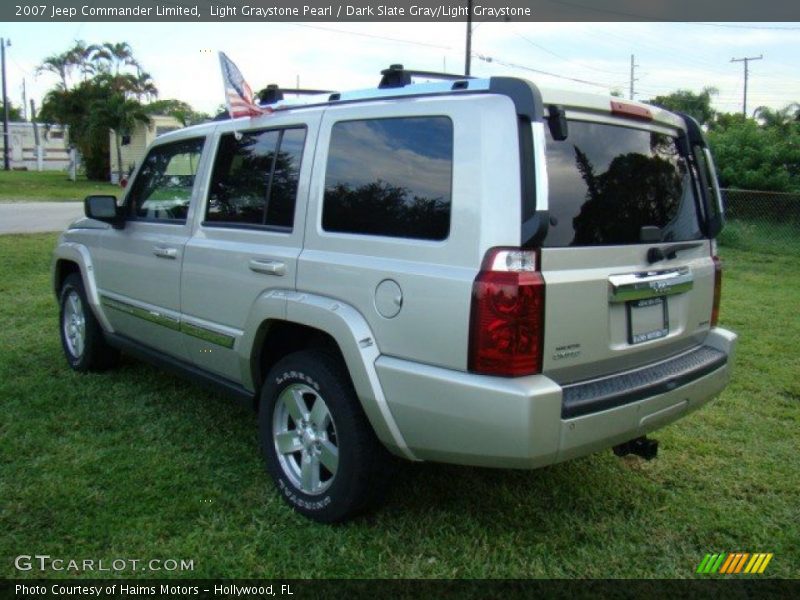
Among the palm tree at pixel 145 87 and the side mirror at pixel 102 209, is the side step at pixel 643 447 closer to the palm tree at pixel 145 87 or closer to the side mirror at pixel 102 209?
the side mirror at pixel 102 209

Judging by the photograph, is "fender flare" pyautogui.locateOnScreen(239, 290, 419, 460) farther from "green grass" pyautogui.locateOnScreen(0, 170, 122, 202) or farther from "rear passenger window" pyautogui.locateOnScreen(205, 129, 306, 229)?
"green grass" pyautogui.locateOnScreen(0, 170, 122, 202)

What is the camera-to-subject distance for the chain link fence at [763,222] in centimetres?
1410

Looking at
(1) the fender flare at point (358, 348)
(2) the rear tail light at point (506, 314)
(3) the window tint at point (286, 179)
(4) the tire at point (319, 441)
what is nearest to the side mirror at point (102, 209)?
(3) the window tint at point (286, 179)

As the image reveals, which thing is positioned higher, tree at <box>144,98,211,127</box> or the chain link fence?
tree at <box>144,98,211,127</box>

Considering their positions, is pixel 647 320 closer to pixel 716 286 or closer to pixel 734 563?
pixel 716 286

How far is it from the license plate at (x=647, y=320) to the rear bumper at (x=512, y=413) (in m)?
0.17

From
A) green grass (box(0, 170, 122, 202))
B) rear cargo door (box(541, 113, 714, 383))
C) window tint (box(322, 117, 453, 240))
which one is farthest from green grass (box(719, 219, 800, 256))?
green grass (box(0, 170, 122, 202))

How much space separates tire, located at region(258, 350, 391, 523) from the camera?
308cm

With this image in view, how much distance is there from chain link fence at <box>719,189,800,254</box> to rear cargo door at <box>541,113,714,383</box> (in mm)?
12153

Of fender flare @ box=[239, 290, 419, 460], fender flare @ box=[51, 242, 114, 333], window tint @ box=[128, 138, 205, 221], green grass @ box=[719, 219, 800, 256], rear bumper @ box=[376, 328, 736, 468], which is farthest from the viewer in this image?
green grass @ box=[719, 219, 800, 256]

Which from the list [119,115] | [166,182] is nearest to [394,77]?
[166,182]

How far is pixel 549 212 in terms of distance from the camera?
109 inches

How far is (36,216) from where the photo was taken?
64.8ft

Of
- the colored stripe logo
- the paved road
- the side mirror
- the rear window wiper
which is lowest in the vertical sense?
the colored stripe logo
